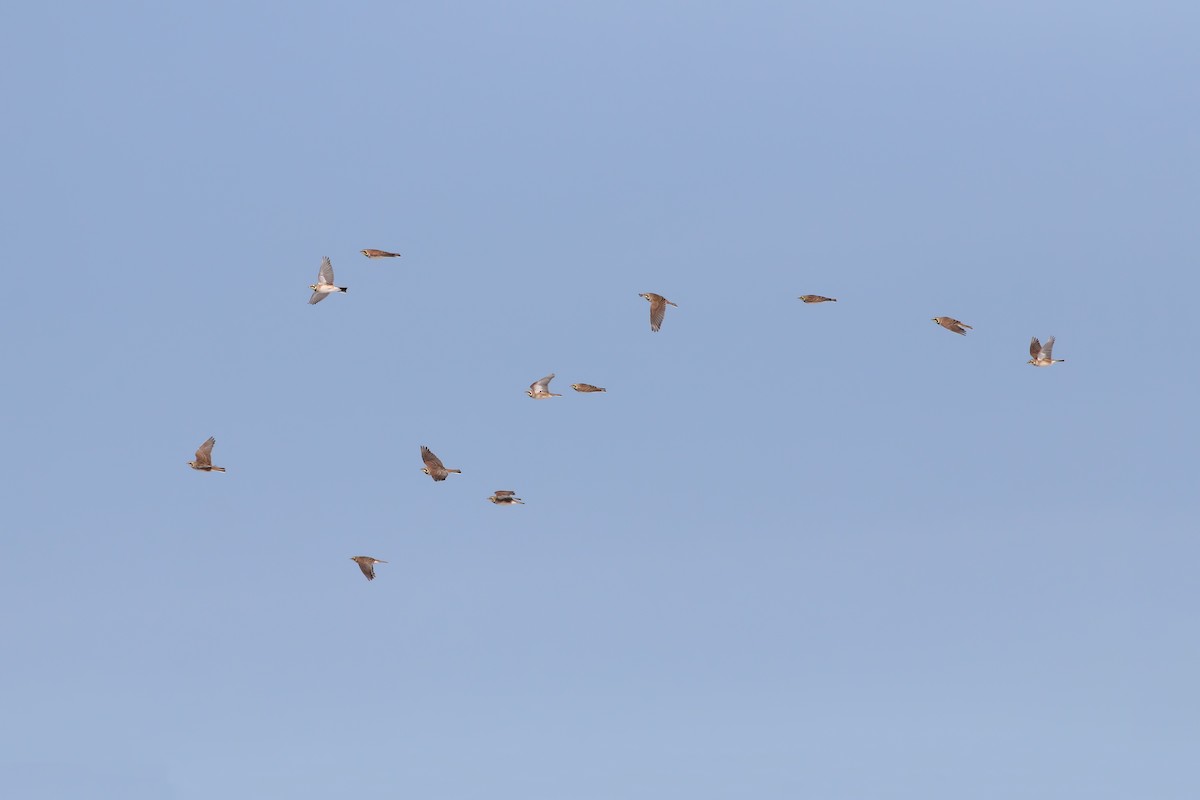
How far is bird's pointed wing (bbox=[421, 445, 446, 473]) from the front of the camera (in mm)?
92375

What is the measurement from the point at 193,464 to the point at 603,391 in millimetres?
23765

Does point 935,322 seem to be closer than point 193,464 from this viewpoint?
Yes

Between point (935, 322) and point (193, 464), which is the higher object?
point (935, 322)

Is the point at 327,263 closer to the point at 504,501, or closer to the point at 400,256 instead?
the point at 400,256

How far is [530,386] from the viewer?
97812mm

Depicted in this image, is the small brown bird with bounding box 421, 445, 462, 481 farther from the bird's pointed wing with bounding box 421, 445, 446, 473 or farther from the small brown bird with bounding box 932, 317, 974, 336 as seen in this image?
the small brown bird with bounding box 932, 317, 974, 336

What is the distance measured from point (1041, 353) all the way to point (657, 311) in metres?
24.7

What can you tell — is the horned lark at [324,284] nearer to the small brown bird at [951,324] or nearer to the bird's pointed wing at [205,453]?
the bird's pointed wing at [205,453]

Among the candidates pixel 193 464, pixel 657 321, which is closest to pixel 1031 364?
pixel 657 321

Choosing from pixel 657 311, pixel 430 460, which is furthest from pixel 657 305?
pixel 430 460

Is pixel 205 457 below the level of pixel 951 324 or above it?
below

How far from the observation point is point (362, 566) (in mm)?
98750

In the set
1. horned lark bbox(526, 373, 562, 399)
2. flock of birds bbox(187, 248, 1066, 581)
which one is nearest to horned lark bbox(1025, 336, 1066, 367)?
flock of birds bbox(187, 248, 1066, 581)

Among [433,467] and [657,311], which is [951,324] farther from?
[433,467]
